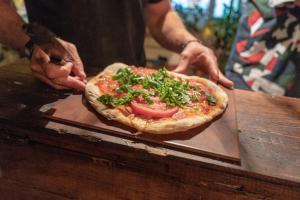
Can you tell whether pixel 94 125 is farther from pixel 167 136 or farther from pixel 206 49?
pixel 206 49

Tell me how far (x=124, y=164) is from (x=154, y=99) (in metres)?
0.31

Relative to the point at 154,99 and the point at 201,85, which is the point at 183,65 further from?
the point at 154,99

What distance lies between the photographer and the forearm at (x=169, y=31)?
6.42ft

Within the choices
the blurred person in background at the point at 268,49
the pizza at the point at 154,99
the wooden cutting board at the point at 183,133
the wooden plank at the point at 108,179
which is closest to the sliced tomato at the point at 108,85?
the pizza at the point at 154,99

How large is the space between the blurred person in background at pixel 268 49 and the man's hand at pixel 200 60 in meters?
0.83

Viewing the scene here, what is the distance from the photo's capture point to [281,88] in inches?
90.9

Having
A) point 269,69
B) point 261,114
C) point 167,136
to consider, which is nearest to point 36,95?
point 167,136

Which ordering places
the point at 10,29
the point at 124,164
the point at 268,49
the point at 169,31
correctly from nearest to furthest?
the point at 124,164
the point at 10,29
the point at 169,31
the point at 268,49

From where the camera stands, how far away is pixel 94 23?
69.2 inches

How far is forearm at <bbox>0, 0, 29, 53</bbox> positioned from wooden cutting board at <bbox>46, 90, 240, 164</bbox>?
39 centimetres

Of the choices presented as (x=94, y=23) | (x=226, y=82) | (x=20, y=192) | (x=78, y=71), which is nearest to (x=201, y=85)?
(x=226, y=82)

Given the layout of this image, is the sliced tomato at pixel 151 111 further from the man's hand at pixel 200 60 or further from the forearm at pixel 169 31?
the forearm at pixel 169 31

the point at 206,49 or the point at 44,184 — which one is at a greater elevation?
the point at 206,49

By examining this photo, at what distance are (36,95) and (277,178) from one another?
39.7 inches
